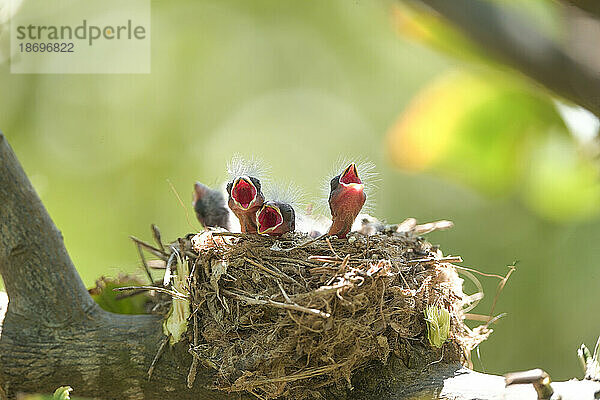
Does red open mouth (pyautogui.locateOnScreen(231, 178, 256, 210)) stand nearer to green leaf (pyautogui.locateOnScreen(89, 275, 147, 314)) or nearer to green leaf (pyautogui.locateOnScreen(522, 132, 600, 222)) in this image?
green leaf (pyautogui.locateOnScreen(89, 275, 147, 314))

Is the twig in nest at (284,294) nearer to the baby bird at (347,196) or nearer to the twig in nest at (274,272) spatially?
the twig in nest at (274,272)

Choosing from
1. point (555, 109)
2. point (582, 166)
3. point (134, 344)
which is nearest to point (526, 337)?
point (582, 166)

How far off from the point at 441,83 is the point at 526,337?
12.2ft

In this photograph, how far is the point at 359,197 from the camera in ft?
6.48

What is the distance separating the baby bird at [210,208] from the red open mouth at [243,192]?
25.1 inches

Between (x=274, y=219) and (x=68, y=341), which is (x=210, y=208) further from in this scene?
(x=68, y=341)

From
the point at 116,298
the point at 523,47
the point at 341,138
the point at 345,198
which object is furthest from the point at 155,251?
the point at 341,138

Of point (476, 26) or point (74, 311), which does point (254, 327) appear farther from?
point (476, 26)

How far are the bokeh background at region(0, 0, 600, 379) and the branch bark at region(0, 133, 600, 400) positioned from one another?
739 millimetres

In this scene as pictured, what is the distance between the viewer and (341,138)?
906 cm

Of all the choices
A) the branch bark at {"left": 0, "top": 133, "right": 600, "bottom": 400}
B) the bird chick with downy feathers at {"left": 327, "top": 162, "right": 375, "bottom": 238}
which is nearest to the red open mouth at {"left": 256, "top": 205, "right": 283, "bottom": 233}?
the bird chick with downy feathers at {"left": 327, "top": 162, "right": 375, "bottom": 238}

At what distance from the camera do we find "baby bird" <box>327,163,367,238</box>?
1954 millimetres

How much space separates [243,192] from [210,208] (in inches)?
26.3

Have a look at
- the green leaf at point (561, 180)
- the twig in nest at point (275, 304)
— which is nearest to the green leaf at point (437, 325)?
the twig in nest at point (275, 304)
